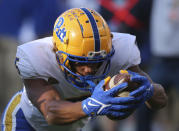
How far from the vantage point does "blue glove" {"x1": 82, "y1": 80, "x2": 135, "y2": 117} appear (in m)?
3.53

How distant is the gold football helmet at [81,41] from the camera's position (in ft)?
13.0

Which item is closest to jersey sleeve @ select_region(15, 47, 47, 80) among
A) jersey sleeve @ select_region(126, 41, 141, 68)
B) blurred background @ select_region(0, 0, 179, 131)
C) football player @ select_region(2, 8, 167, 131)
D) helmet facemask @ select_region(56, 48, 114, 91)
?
football player @ select_region(2, 8, 167, 131)

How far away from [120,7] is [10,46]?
3219mm

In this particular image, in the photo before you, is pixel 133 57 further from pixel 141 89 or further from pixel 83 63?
pixel 141 89

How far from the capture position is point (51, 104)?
3.79m

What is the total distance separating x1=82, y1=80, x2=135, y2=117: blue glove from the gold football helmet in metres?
0.43

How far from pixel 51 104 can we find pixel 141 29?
132 inches

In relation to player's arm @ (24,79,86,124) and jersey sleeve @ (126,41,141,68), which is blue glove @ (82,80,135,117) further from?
jersey sleeve @ (126,41,141,68)

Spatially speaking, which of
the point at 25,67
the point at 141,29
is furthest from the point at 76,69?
the point at 141,29

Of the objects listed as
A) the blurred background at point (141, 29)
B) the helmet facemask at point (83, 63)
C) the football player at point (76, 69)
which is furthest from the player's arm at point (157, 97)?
the blurred background at point (141, 29)

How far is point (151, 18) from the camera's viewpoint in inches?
264

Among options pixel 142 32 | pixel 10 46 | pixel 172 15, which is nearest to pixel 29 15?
pixel 10 46

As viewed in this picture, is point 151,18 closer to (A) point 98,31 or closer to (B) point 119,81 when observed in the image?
(A) point 98,31

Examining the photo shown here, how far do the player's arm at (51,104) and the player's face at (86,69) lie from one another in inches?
9.5
